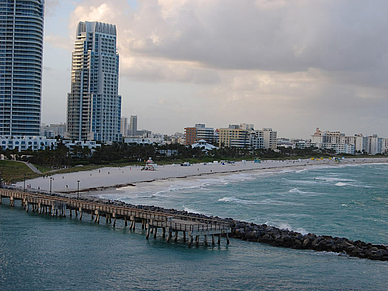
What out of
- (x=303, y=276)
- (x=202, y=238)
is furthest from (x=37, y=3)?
(x=303, y=276)

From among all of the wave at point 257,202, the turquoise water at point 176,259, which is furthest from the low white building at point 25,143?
the wave at point 257,202

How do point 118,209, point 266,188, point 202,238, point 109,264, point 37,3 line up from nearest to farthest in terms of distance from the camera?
point 109,264 < point 202,238 < point 118,209 < point 266,188 < point 37,3

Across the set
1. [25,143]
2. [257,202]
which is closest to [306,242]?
[257,202]

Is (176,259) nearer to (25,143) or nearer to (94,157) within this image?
(94,157)

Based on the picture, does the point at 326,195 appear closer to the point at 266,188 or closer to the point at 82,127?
the point at 266,188

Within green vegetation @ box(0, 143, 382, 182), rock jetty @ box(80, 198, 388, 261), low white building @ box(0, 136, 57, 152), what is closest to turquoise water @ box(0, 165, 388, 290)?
rock jetty @ box(80, 198, 388, 261)

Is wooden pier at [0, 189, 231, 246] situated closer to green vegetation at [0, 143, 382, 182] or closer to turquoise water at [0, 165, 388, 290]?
turquoise water at [0, 165, 388, 290]
